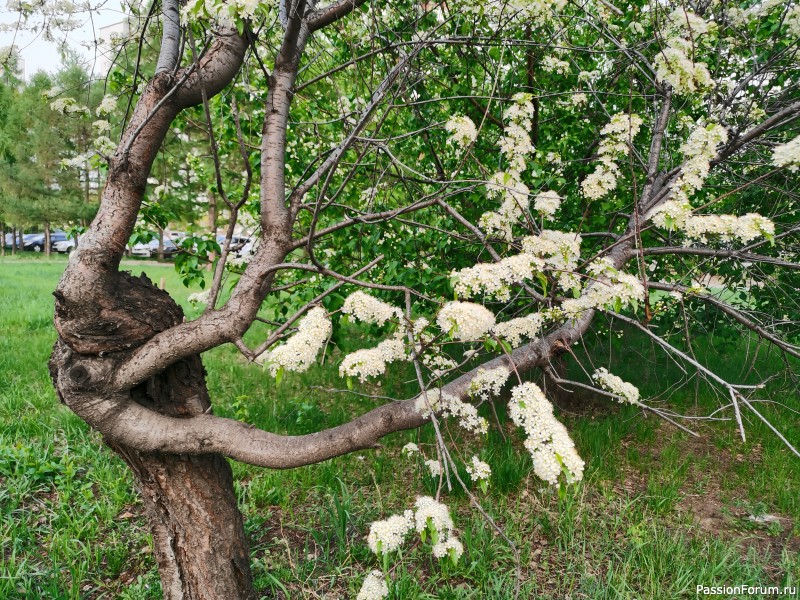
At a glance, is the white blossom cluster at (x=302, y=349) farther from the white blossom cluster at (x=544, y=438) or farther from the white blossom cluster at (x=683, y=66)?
the white blossom cluster at (x=683, y=66)

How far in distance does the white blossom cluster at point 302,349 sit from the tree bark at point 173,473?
0.88m

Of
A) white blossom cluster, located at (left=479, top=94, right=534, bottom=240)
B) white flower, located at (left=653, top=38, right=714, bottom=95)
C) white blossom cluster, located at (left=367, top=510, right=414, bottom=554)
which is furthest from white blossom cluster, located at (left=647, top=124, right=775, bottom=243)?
white blossom cluster, located at (left=367, top=510, right=414, bottom=554)

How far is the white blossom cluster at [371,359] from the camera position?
155 cm

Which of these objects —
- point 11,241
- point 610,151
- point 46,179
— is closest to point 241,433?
point 610,151

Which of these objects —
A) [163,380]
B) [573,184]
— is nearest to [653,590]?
[163,380]

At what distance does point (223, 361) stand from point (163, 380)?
4.04m

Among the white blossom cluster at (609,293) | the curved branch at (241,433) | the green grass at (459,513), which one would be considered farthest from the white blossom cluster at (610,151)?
the curved branch at (241,433)

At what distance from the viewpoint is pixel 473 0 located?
2.64 m

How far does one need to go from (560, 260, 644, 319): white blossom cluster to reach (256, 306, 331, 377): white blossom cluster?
99 cm

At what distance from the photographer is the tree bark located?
6.34 feet

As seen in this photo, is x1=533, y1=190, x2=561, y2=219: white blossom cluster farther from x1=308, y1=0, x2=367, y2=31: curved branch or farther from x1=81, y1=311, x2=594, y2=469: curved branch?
x1=308, y1=0, x2=367, y2=31: curved branch

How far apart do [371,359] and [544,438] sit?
2.04 feet

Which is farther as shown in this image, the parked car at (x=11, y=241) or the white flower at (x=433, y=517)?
the parked car at (x=11, y=241)

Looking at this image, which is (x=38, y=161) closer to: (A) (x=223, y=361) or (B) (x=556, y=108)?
(A) (x=223, y=361)
